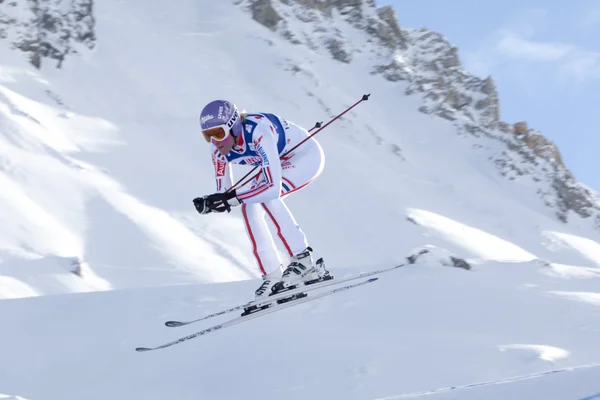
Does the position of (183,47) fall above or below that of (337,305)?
above

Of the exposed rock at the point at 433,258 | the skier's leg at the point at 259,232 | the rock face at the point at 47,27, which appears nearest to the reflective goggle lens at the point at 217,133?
the skier's leg at the point at 259,232

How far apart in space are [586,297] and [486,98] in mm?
70760

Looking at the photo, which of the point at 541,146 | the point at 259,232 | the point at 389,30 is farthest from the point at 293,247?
the point at 389,30

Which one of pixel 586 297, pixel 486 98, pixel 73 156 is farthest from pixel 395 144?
pixel 586 297

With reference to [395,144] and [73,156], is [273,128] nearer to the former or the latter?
[73,156]

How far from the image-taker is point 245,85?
5481 centimetres

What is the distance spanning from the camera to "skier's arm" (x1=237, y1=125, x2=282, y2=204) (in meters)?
6.80

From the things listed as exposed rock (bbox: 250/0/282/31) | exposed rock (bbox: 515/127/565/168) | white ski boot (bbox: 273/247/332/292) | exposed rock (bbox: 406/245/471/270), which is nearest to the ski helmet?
white ski boot (bbox: 273/247/332/292)

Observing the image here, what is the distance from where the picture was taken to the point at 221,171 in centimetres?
722

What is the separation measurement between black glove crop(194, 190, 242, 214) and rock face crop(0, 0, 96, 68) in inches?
1650

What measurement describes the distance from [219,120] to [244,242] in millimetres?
25970

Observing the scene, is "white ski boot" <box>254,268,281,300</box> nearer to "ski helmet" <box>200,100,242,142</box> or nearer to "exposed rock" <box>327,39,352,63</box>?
"ski helmet" <box>200,100,242,142</box>

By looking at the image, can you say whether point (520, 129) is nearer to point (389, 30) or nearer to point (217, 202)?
point (389, 30)

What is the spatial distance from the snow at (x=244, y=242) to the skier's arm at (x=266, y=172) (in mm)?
1611
